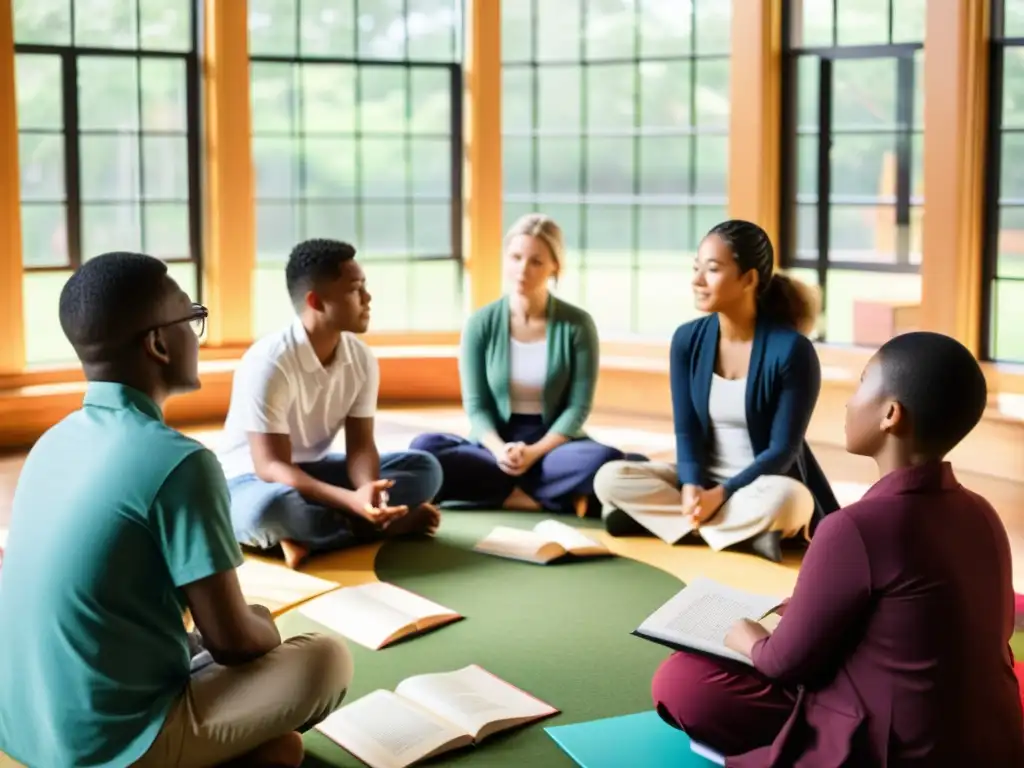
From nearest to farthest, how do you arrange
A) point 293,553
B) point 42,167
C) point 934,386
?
point 934,386 → point 293,553 → point 42,167

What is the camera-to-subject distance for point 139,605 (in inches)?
93.9

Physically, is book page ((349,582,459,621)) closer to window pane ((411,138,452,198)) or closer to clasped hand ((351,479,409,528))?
clasped hand ((351,479,409,528))

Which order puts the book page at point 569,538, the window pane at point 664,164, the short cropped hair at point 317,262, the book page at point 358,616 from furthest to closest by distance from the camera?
1. the window pane at point 664,164
2. the book page at point 569,538
3. the short cropped hair at point 317,262
4. the book page at point 358,616

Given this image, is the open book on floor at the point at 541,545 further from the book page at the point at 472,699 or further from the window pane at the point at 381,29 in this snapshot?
the window pane at the point at 381,29

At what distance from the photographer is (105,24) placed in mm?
7113

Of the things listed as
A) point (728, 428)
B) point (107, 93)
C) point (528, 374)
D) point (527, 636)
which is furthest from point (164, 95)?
point (527, 636)

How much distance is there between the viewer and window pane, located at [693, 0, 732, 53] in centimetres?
743

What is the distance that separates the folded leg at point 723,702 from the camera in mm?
2625

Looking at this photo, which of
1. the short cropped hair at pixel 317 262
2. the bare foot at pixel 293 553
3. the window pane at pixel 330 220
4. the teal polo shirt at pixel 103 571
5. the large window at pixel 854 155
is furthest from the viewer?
the window pane at pixel 330 220

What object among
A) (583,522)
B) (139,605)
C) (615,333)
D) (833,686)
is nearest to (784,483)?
(583,522)

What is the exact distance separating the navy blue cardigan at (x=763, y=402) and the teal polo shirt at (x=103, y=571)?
8.31 ft

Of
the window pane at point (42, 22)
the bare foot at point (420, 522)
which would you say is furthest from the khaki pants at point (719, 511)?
the window pane at point (42, 22)

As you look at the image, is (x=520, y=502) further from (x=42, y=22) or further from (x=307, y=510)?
(x=42, y=22)

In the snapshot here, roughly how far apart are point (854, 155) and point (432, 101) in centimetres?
243
